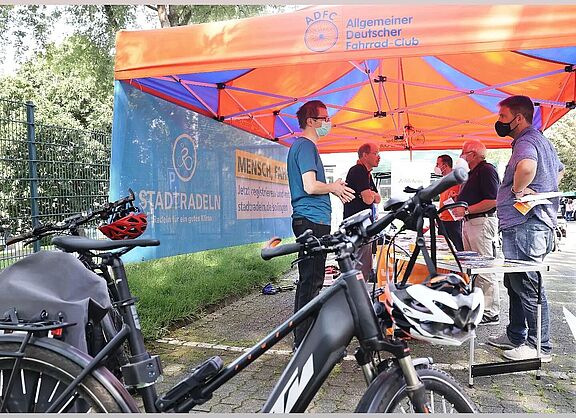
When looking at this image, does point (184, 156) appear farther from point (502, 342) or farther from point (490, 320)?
point (490, 320)

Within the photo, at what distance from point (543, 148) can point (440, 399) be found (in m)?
2.79

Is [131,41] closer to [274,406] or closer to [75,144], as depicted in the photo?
[75,144]

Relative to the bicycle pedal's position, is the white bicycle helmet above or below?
above

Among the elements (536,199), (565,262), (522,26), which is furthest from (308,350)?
(565,262)

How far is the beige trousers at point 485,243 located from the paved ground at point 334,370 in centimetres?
25

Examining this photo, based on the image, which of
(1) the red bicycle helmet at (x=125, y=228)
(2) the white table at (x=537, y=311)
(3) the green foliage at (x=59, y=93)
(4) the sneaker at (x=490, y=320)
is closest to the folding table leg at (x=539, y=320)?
(2) the white table at (x=537, y=311)

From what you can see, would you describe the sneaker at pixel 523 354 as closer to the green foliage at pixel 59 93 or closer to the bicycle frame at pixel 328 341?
the bicycle frame at pixel 328 341

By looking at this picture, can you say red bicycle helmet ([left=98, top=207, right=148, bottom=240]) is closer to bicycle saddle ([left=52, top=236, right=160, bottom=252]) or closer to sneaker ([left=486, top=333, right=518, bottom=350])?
bicycle saddle ([left=52, top=236, right=160, bottom=252])

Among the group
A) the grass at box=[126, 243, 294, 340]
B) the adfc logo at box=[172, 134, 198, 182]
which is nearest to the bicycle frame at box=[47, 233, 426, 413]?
the grass at box=[126, 243, 294, 340]

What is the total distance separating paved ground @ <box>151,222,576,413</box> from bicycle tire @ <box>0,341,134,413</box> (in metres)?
0.34

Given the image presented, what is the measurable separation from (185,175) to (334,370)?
344 centimetres

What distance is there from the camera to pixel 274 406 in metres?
1.82

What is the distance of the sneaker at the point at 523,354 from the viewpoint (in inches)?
151

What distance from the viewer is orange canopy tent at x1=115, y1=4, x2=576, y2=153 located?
3109 mm
